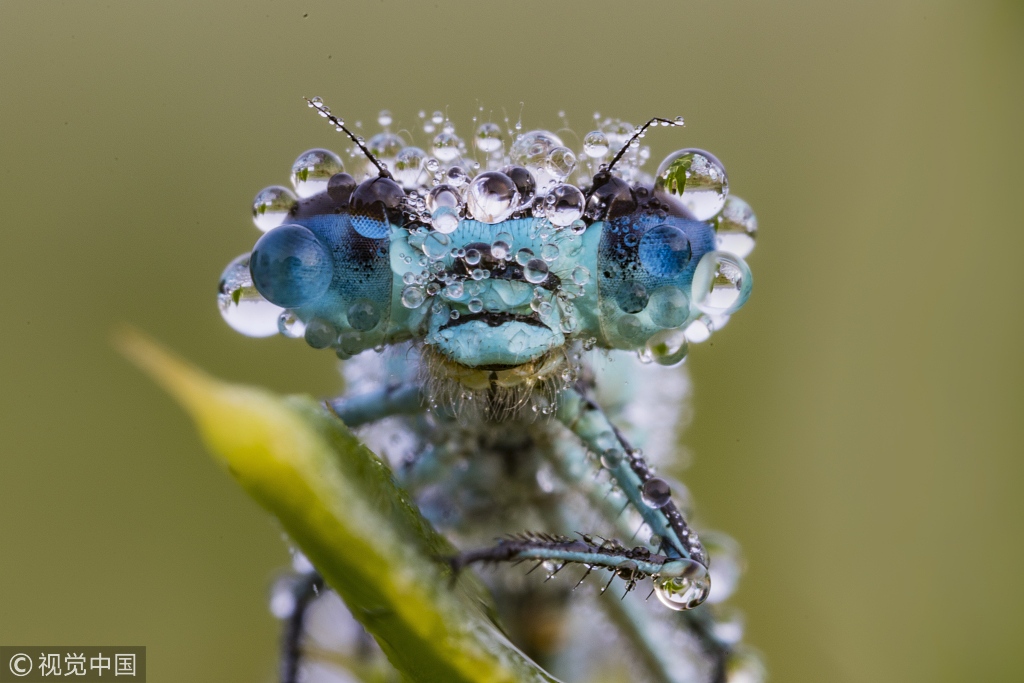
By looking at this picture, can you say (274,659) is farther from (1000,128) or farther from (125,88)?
(1000,128)

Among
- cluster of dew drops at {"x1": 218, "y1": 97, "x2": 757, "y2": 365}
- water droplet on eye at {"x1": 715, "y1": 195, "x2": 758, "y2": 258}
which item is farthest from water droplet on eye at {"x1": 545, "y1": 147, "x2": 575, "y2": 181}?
water droplet on eye at {"x1": 715, "y1": 195, "x2": 758, "y2": 258}

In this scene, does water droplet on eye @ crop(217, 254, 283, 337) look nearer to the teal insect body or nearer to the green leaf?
the teal insect body

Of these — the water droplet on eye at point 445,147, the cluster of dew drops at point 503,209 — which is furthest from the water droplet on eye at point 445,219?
the water droplet on eye at point 445,147

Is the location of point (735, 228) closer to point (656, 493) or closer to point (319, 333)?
point (656, 493)

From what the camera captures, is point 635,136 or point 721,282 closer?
point 721,282

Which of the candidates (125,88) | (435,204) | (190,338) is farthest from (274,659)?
(125,88)

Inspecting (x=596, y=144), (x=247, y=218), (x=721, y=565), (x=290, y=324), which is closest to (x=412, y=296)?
(x=290, y=324)
